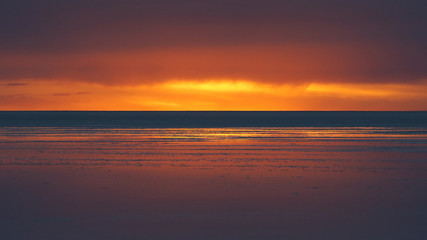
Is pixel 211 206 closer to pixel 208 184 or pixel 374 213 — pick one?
pixel 208 184

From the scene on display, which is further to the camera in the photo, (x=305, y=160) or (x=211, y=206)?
(x=305, y=160)

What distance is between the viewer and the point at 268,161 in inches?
979

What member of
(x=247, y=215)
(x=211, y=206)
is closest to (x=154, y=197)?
(x=211, y=206)

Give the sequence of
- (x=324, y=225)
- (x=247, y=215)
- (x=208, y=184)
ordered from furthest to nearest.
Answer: (x=208, y=184) < (x=247, y=215) < (x=324, y=225)

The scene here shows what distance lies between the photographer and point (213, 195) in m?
16.4

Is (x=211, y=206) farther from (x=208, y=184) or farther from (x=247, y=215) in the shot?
(x=208, y=184)

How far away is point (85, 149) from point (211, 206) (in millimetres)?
17946

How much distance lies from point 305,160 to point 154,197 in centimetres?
1138

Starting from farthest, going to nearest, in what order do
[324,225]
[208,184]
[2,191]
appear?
[208,184] < [2,191] < [324,225]

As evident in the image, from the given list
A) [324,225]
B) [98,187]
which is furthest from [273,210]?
[98,187]

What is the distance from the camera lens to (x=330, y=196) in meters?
16.3

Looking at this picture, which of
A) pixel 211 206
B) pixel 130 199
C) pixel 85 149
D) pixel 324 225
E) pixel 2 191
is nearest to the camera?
pixel 324 225

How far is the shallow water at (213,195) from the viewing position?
41.1 feet

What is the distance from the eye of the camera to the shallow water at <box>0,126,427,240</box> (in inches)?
494
